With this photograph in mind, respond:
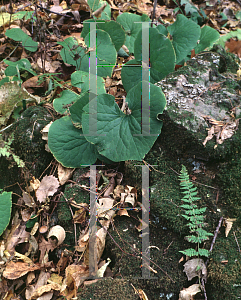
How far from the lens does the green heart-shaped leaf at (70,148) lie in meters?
2.26

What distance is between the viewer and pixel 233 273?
63.9 inches

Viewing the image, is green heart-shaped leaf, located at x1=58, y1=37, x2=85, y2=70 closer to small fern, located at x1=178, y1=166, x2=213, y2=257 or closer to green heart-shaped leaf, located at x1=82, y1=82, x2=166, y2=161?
green heart-shaped leaf, located at x1=82, y1=82, x2=166, y2=161

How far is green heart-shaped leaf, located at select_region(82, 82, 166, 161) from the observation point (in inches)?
81.1

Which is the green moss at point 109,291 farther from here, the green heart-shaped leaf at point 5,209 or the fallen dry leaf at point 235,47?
the fallen dry leaf at point 235,47

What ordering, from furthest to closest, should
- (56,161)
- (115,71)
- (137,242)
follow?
(115,71), (56,161), (137,242)

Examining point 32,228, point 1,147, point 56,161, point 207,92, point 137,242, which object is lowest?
point 32,228

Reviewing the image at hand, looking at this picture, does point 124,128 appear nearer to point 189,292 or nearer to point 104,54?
point 104,54

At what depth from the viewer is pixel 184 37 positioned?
2.70 metres

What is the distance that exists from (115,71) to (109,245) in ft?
6.99

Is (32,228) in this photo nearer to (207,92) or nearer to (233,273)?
(233,273)

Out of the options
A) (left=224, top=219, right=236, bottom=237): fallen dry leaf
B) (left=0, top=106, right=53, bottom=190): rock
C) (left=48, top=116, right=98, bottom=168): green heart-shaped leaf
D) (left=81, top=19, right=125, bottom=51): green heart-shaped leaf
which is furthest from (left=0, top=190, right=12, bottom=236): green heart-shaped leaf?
(left=81, top=19, right=125, bottom=51): green heart-shaped leaf

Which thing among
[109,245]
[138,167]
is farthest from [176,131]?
[109,245]

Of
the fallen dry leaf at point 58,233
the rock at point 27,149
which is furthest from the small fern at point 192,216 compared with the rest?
the rock at point 27,149

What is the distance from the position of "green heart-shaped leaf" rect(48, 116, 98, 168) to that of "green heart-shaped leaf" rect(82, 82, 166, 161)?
0.21m
